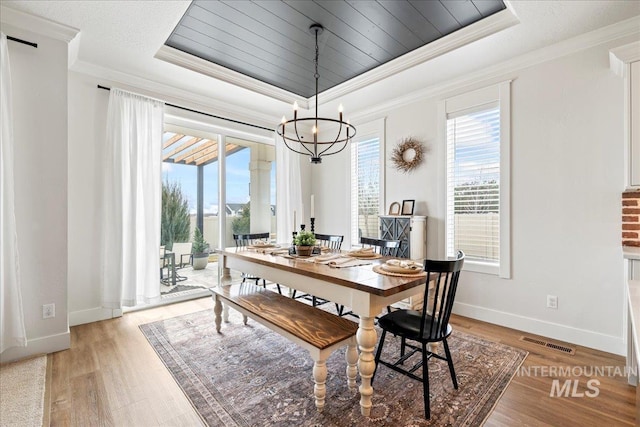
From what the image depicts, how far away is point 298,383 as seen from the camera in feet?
6.78

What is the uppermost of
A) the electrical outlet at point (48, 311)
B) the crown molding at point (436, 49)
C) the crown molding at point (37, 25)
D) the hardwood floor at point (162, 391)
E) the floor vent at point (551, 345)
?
the crown molding at point (436, 49)

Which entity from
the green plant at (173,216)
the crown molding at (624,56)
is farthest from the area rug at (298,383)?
the crown molding at (624,56)

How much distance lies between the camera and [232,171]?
4426 millimetres

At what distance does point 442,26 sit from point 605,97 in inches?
60.1

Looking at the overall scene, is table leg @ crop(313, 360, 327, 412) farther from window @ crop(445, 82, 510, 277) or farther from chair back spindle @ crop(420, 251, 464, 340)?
window @ crop(445, 82, 510, 277)

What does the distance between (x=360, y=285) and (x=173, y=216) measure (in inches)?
121

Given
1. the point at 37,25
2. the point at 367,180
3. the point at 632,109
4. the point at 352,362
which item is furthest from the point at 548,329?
the point at 37,25

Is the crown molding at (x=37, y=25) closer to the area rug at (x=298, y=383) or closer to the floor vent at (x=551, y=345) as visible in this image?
the area rug at (x=298, y=383)

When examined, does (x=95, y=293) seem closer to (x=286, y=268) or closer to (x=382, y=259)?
(x=286, y=268)

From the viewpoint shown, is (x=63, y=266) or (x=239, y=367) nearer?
(x=239, y=367)

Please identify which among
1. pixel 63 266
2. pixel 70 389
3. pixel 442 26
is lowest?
pixel 70 389

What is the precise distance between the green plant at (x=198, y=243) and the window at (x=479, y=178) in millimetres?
3241

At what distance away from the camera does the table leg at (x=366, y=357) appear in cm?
172

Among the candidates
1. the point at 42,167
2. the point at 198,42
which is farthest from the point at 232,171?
the point at 42,167
